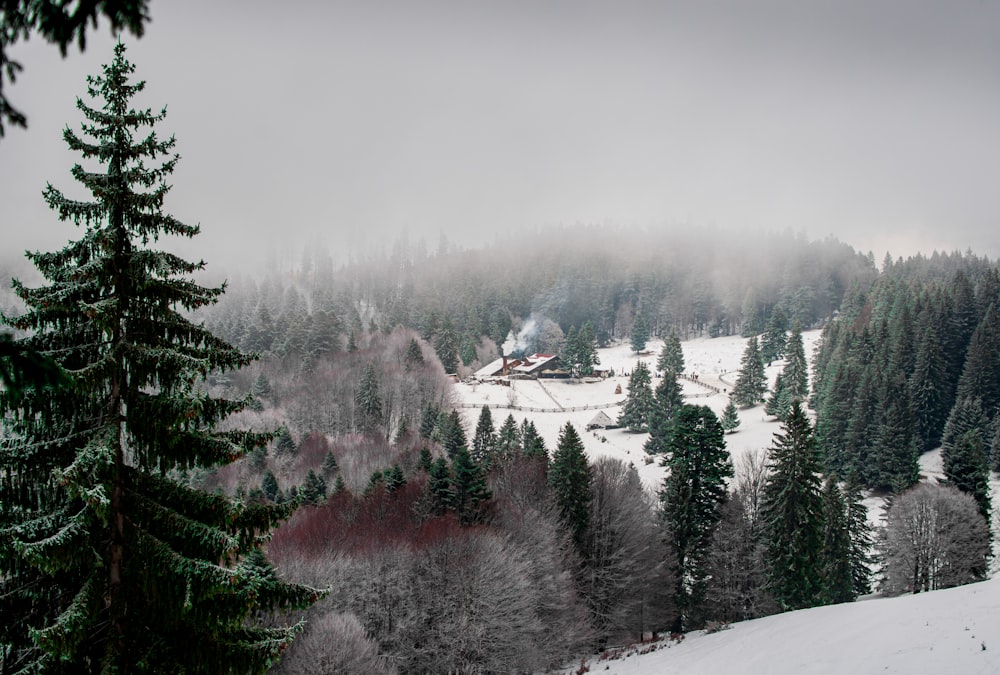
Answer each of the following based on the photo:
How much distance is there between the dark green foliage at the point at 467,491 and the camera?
32.0 metres

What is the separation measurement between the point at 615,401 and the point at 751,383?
18.3 m

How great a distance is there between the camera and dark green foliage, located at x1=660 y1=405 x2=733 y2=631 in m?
31.9

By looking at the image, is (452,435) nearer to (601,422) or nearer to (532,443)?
(532,443)

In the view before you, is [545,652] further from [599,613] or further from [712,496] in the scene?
[712,496]

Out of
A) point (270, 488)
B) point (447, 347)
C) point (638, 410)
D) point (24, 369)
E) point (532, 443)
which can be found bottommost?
point (270, 488)

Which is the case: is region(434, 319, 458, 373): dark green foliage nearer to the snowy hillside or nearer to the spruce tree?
the snowy hillside

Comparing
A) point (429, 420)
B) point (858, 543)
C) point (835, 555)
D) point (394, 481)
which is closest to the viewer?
point (835, 555)

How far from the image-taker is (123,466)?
6918mm

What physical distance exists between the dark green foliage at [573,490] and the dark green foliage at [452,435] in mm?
20393

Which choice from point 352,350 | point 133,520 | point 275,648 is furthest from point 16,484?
point 352,350

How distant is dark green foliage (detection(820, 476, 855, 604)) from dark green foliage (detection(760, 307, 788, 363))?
72360mm

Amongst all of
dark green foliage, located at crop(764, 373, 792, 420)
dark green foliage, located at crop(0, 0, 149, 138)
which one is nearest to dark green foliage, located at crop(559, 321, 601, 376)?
dark green foliage, located at crop(764, 373, 792, 420)

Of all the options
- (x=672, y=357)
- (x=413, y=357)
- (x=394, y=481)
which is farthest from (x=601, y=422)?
(x=394, y=481)

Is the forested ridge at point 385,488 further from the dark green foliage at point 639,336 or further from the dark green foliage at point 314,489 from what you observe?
the dark green foliage at point 639,336
